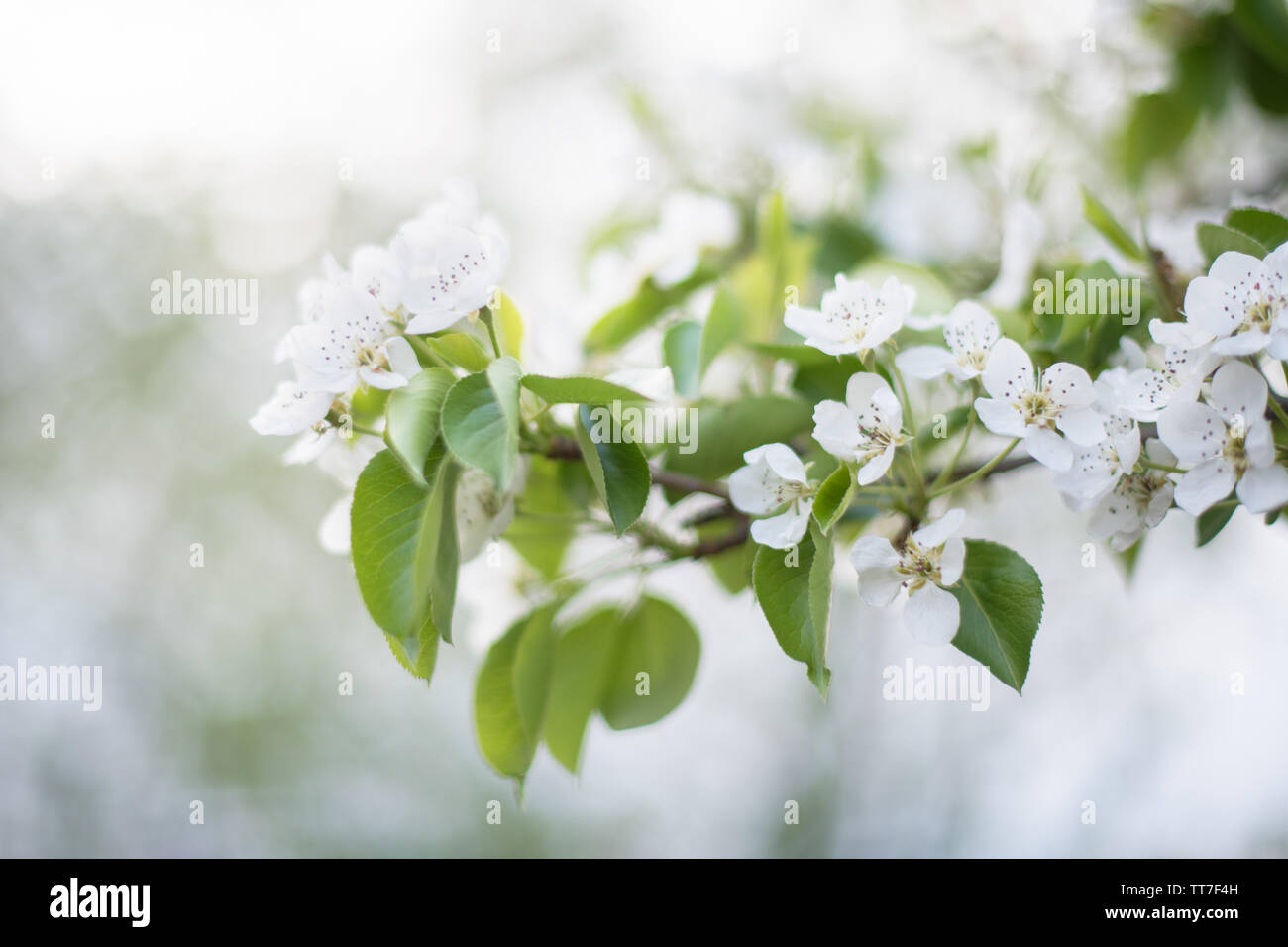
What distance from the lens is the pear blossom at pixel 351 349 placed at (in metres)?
0.51

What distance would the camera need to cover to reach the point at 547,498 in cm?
70

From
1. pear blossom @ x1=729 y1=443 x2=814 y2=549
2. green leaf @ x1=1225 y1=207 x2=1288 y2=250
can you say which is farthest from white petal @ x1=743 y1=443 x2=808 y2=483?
green leaf @ x1=1225 y1=207 x2=1288 y2=250

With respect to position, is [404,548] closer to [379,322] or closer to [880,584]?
[379,322]

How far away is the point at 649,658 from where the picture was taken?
0.75 meters

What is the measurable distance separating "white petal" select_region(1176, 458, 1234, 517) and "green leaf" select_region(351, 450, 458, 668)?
0.41 m

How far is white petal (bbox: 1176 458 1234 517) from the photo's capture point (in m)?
0.49

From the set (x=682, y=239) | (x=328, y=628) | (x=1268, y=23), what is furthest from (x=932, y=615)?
(x=328, y=628)

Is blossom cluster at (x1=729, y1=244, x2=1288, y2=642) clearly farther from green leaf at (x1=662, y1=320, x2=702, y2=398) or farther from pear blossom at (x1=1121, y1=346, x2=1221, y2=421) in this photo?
green leaf at (x1=662, y1=320, x2=702, y2=398)

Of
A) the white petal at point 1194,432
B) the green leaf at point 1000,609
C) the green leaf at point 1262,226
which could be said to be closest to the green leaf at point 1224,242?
the green leaf at point 1262,226

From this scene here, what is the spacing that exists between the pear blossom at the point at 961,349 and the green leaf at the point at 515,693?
33cm

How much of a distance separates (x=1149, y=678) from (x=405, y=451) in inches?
106

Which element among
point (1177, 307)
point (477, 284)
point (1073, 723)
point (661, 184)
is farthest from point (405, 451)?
point (1073, 723)

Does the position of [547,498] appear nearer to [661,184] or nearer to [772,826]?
[661,184]
